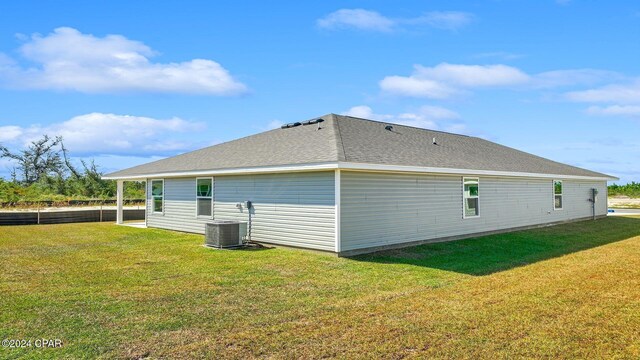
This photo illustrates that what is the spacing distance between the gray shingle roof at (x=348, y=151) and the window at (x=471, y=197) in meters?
0.54

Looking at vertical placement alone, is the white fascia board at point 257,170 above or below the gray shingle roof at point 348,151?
below

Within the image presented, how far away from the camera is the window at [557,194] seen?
62.8ft

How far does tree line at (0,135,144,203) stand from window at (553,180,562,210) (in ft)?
92.6

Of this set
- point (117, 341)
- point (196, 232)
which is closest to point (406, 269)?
point (117, 341)

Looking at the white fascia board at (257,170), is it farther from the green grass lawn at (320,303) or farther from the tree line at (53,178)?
the tree line at (53,178)

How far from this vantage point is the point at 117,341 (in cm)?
454

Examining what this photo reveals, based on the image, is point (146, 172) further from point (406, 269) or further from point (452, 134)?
point (452, 134)

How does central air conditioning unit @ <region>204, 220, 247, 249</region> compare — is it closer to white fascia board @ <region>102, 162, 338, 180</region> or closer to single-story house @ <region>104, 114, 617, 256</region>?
single-story house @ <region>104, 114, 617, 256</region>

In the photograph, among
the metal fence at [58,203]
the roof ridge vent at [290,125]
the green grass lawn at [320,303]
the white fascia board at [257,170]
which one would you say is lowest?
the green grass lawn at [320,303]

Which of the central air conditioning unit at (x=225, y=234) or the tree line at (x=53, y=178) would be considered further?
the tree line at (x=53, y=178)

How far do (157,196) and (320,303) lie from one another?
12858mm

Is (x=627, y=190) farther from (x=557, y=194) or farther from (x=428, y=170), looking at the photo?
(x=428, y=170)

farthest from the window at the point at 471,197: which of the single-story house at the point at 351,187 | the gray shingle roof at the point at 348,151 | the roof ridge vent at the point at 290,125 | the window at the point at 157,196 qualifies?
the window at the point at 157,196

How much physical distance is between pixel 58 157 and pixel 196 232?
30.4 m
